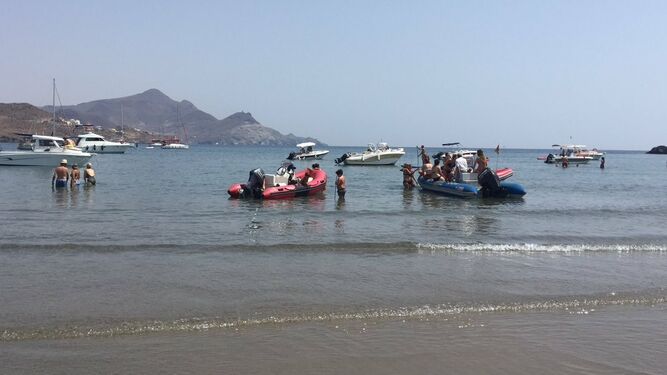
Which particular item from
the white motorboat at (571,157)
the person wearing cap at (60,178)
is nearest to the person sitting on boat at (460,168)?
the person wearing cap at (60,178)

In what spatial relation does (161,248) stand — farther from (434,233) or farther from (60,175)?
(60,175)

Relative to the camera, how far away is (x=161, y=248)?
11812 mm

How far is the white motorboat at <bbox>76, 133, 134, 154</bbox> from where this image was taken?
69500 millimetres

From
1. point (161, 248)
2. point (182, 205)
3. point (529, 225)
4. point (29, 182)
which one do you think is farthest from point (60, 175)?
point (529, 225)

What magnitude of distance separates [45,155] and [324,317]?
3837 cm

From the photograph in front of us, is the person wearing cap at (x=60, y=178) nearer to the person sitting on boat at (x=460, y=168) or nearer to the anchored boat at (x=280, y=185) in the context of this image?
the anchored boat at (x=280, y=185)

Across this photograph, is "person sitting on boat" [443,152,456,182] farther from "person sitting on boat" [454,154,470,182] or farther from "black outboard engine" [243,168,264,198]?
"black outboard engine" [243,168,264,198]

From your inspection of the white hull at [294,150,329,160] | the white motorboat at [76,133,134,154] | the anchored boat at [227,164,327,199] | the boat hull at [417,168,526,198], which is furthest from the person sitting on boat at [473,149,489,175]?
the white motorboat at [76,133,134,154]

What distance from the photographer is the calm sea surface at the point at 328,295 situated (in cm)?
579

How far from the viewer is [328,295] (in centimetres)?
809

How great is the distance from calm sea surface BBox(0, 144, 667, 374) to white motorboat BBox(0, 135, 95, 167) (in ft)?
83.6

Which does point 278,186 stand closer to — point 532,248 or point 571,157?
point 532,248

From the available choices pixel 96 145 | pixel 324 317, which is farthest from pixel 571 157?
pixel 324 317

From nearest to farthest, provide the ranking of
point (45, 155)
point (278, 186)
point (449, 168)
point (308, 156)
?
point (278, 186) → point (449, 168) → point (45, 155) → point (308, 156)
